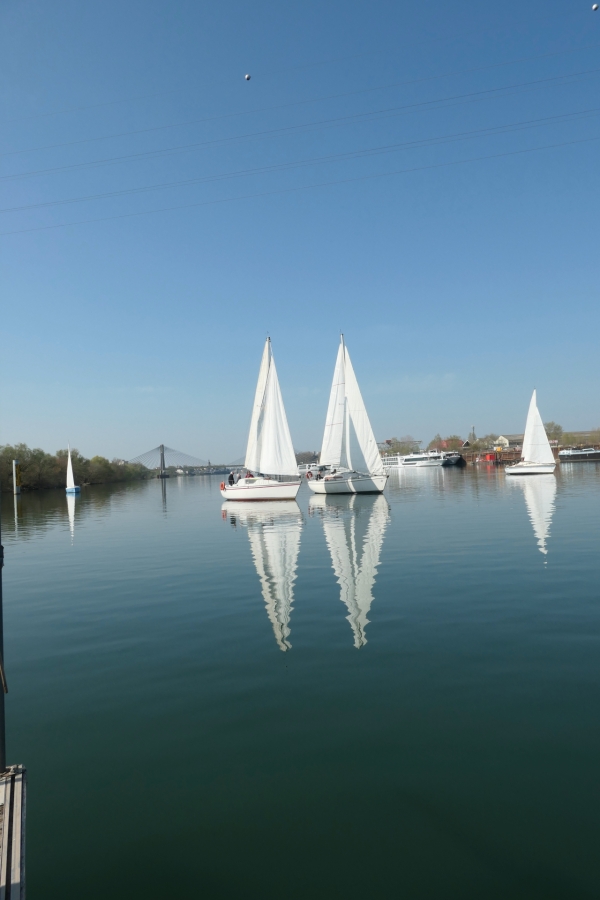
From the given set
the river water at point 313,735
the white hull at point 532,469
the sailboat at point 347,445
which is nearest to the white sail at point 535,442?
the white hull at point 532,469

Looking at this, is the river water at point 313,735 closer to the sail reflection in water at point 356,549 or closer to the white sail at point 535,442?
the sail reflection in water at point 356,549

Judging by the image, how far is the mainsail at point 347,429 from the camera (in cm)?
5119

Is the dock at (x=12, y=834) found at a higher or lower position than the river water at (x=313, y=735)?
higher

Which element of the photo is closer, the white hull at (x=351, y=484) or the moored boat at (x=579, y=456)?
the white hull at (x=351, y=484)

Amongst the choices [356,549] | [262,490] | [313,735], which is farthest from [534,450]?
[313,735]

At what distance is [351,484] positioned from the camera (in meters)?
51.3

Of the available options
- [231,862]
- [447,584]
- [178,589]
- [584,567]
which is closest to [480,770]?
[231,862]

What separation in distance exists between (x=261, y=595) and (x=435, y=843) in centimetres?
988

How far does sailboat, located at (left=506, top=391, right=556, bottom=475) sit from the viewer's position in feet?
257

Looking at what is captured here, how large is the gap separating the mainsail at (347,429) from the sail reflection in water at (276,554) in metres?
11.3

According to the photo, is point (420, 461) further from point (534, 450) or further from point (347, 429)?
point (347, 429)

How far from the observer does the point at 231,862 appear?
484cm

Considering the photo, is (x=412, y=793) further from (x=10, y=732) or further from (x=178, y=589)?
(x=178, y=589)

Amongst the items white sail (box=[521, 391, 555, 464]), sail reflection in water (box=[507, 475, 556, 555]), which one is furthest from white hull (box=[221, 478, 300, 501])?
white sail (box=[521, 391, 555, 464])
